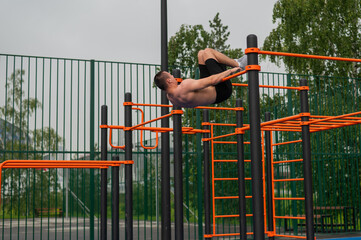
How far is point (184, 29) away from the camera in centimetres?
2997

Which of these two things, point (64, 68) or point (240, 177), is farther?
point (64, 68)

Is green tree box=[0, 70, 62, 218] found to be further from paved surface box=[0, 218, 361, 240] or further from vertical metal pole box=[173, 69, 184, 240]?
vertical metal pole box=[173, 69, 184, 240]

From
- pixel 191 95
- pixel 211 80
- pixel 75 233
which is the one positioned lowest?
pixel 75 233

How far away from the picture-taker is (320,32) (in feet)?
73.2

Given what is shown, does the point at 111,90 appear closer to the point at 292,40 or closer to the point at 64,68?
the point at 64,68

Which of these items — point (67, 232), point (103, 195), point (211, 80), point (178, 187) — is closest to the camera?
point (211, 80)

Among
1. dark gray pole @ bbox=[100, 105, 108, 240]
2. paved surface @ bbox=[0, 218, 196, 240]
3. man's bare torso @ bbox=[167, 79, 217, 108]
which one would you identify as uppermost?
man's bare torso @ bbox=[167, 79, 217, 108]

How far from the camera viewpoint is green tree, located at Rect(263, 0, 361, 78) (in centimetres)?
2200

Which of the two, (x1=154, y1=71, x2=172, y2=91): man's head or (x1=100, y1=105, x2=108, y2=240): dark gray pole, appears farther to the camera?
(x1=100, y1=105, x2=108, y2=240): dark gray pole

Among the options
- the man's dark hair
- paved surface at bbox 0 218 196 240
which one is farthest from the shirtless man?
paved surface at bbox 0 218 196 240

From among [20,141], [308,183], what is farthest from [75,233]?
[308,183]

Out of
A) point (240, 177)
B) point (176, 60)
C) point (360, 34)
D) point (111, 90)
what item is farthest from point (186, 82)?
point (176, 60)

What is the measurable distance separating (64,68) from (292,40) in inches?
635

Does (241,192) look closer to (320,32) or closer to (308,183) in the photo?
(308,183)
